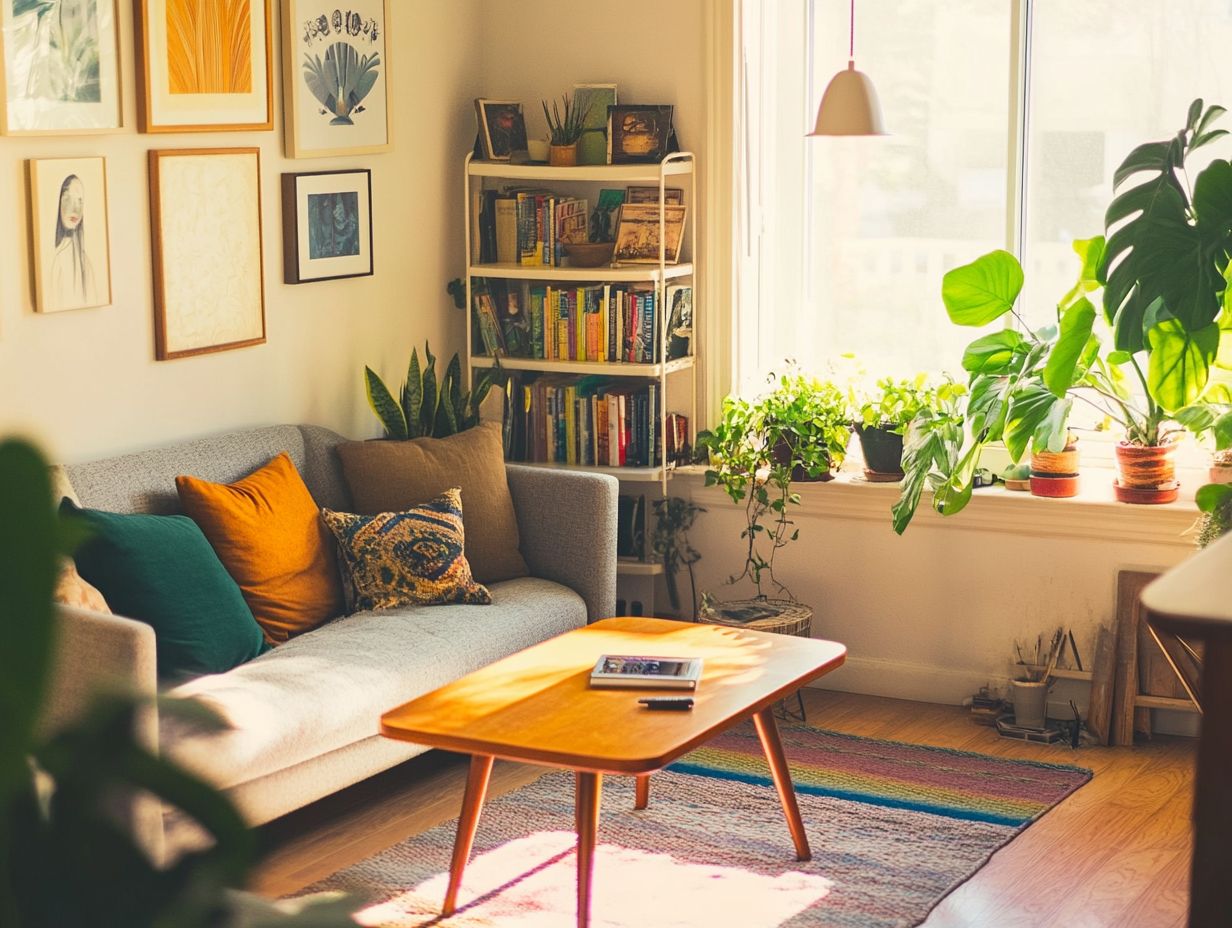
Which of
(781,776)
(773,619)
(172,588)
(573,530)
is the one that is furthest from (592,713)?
(773,619)

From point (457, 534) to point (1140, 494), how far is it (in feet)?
6.01

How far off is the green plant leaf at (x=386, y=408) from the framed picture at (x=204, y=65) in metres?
0.76

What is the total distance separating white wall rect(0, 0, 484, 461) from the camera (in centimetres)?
348

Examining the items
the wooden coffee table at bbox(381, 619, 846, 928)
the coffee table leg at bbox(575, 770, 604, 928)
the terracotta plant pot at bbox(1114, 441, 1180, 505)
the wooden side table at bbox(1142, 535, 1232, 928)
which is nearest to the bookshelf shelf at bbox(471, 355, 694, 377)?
the wooden coffee table at bbox(381, 619, 846, 928)

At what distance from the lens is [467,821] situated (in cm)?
299

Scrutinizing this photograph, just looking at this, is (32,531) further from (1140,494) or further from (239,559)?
(1140,494)

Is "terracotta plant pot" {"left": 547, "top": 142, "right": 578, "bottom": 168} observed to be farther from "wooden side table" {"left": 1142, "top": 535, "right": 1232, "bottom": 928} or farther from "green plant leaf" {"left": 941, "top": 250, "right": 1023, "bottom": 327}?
"wooden side table" {"left": 1142, "top": 535, "right": 1232, "bottom": 928}

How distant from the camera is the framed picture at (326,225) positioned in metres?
4.24

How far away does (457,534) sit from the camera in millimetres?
3955

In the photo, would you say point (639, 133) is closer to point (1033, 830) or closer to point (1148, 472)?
point (1148, 472)

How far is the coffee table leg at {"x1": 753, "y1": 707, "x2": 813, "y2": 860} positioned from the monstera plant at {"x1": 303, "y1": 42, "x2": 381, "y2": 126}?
220cm

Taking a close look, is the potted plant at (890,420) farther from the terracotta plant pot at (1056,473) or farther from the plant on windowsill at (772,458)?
the terracotta plant pot at (1056,473)

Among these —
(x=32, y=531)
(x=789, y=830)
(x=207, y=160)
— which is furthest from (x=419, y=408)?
(x=32, y=531)

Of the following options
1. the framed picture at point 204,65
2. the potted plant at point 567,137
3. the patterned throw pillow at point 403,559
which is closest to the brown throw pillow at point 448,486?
the patterned throw pillow at point 403,559
